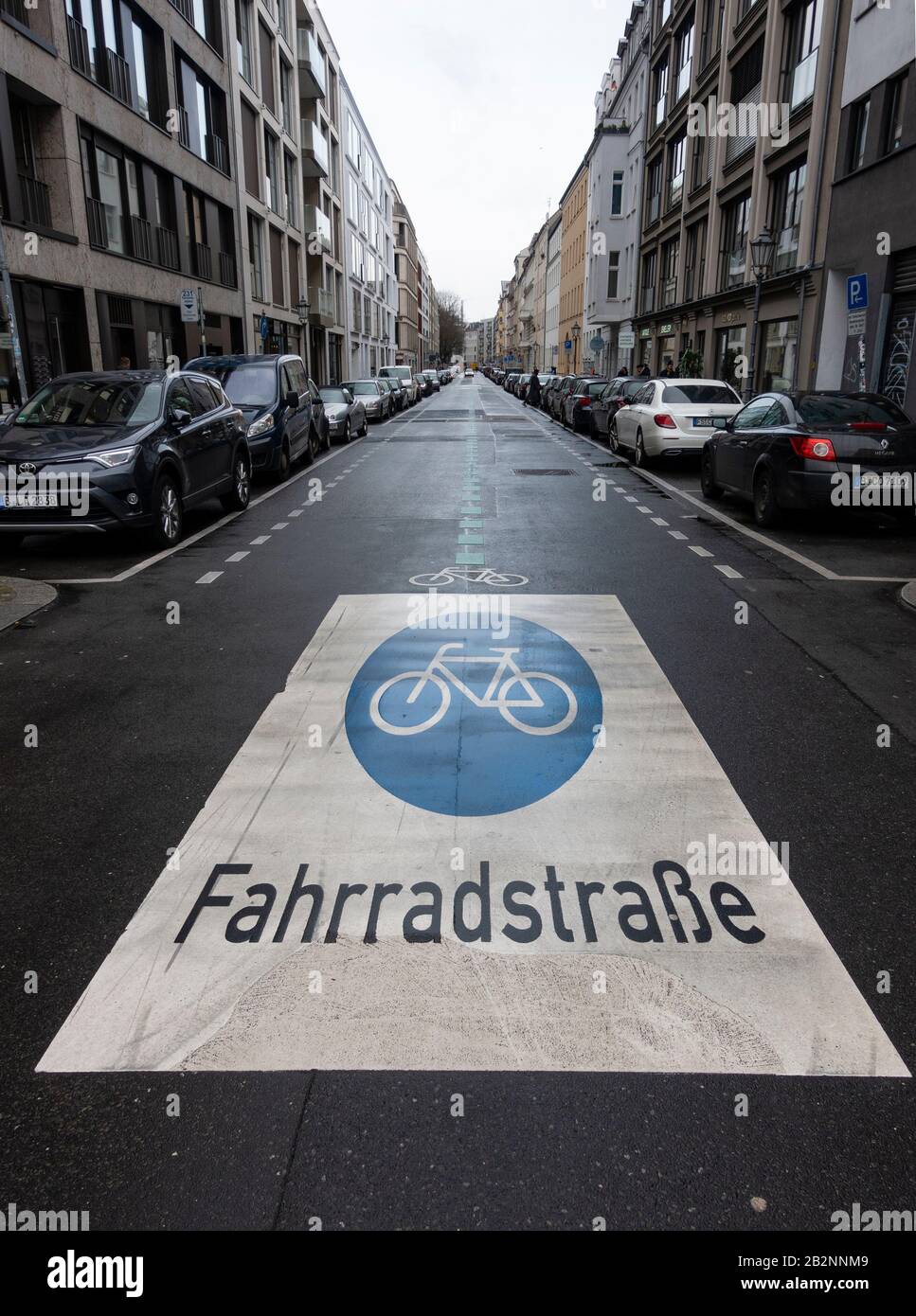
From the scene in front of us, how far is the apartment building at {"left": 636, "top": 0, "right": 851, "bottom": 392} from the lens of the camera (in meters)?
22.8

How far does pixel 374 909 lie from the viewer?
329 cm

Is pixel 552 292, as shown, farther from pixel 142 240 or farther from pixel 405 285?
pixel 142 240

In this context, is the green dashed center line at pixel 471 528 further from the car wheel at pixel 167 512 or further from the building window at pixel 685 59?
the building window at pixel 685 59

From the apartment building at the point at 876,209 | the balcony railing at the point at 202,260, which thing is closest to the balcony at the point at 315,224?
the balcony railing at the point at 202,260

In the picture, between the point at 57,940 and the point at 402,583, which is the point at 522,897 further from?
the point at 402,583

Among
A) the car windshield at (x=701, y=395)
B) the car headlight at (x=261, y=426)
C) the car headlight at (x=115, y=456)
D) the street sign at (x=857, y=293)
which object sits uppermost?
the street sign at (x=857, y=293)

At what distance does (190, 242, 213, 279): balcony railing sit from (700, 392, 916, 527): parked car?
67.2 feet

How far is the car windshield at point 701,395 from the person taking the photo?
1712cm

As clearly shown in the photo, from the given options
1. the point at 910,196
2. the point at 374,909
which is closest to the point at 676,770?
the point at 374,909

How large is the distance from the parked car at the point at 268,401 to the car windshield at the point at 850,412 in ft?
27.4

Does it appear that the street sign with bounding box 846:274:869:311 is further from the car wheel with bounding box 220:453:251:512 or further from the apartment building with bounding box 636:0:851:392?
the car wheel with bounding box 220:453:251:512

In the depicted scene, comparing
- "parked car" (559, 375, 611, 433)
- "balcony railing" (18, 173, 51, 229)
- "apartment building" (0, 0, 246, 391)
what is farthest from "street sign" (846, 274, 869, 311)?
"balcony railing" (18, 173, 51, 229)

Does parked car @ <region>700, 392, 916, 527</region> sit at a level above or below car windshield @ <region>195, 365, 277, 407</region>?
below

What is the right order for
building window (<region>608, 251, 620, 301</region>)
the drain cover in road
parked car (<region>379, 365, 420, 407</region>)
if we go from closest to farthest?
the drain cover in road → parked car (<region>379, 365, 420, 407</region>) → building window (<region>608, 251, 620, 301</region>)
